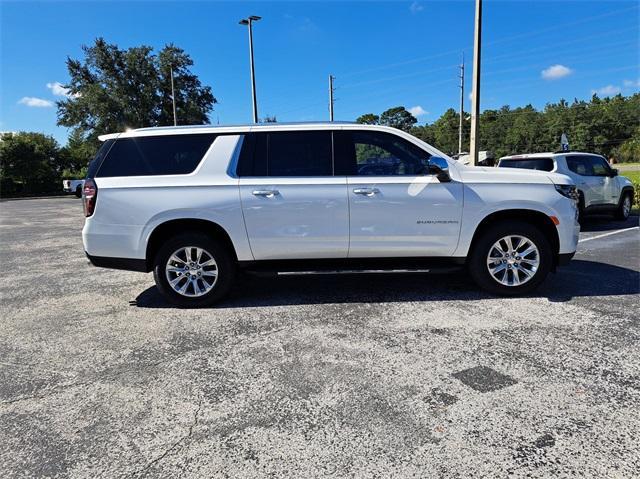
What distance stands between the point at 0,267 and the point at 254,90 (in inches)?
684

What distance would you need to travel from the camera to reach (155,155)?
189 inches

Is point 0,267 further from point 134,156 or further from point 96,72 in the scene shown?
point 96,72

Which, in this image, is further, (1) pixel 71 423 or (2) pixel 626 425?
(1) pixel 71 423

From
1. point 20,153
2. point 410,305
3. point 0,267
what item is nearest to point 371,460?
point 410,305

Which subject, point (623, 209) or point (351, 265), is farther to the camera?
point (623, 209)

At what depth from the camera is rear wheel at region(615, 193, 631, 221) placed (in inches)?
431

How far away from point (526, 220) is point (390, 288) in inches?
68.8

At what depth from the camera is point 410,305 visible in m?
4.77

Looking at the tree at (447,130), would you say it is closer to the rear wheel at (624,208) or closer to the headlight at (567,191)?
the rear wheel at (624,208)

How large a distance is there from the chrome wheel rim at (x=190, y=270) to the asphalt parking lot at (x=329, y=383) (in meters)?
0.32

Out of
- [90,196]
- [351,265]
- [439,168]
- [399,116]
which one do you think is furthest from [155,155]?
[399,116]

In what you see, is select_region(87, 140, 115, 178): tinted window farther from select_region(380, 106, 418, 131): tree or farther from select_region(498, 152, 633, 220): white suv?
select_region(380, 106, 418, 131): tree

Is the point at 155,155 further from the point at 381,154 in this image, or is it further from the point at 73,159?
the point at 73,159

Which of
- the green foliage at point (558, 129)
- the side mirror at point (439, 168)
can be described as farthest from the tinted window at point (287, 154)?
the green foliage at point (558, 129)
